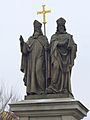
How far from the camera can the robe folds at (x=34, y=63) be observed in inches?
560

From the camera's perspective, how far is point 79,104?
45.0 feet

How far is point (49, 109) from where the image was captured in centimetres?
1359

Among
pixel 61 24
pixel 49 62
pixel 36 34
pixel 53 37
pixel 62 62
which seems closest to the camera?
pixel 62 62

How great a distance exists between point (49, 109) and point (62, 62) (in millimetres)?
1324

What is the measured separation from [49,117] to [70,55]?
169 cm

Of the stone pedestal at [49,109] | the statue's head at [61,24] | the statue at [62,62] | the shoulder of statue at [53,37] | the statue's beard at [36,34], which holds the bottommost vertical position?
the stone pedestal at [49,109]

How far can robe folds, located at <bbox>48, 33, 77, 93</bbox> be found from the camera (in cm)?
1401

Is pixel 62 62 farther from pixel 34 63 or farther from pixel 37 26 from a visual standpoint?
pixel 37 26

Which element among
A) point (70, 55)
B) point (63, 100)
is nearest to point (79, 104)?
point (63, 100)

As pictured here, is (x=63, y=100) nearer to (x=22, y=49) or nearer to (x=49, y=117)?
(x=49, y=117)

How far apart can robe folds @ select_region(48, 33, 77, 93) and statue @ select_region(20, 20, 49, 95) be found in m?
0.29

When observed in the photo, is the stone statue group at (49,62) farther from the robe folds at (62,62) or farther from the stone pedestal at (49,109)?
the stone pedestal at (49,109)

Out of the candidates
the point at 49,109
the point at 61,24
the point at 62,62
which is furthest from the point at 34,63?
the point at 49,109

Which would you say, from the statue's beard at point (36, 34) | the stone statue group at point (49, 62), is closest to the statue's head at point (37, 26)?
the statue's beard at point (36, 34)
